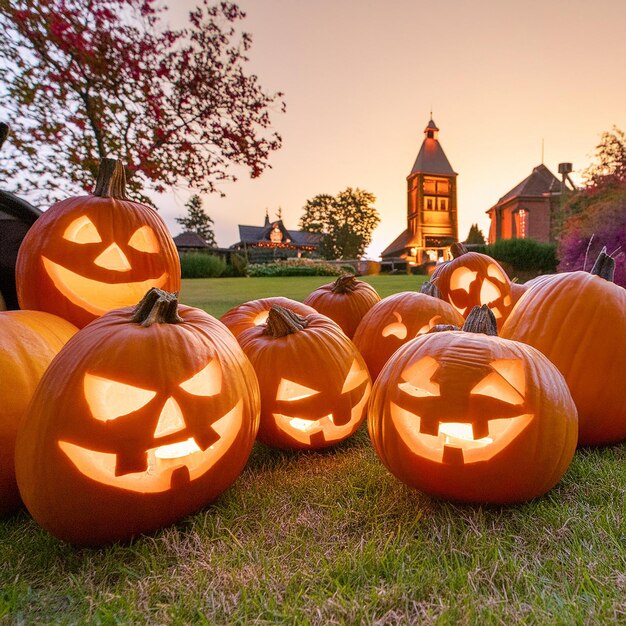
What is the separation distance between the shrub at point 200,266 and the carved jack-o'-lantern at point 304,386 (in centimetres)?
1915

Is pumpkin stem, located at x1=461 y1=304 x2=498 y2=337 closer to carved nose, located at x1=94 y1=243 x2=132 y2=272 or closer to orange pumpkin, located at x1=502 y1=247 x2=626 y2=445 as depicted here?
orange pumpkin, located at x1=502 y1=247 x2=626 y2=445

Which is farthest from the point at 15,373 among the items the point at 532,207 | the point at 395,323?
the point at 532,207

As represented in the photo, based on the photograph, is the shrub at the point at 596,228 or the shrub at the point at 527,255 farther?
the shrub at the point at 527,255

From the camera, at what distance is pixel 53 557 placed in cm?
135

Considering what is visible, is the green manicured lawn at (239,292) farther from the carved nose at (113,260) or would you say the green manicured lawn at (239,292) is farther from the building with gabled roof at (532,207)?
the building with gabled roof at (532,207)

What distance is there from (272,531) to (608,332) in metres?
1.86

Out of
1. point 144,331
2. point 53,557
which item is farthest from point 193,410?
point 53,557

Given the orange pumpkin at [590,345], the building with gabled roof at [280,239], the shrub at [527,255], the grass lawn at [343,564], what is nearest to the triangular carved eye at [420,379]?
the grass lawn at [343,564]

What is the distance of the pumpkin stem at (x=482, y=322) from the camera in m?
1.85

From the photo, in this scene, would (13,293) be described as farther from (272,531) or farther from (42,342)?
(272,531)

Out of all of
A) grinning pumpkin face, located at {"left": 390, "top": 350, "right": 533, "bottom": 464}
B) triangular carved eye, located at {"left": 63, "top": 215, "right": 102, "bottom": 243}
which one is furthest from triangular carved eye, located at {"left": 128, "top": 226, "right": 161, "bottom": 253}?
grinning pumpkin face, located at {"left": 390, "top": 350, "right": 533, "bottom": 464}

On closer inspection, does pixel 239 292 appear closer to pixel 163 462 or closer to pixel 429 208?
pixel 163 462

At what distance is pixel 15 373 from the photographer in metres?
1.58

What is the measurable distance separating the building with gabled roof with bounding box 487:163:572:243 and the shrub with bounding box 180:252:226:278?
23.3 m
